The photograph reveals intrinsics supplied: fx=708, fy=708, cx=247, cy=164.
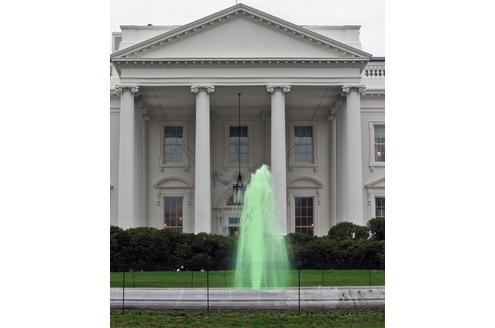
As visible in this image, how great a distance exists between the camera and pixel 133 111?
101 feet

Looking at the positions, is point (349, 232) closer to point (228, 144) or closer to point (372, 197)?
point (372, 197)

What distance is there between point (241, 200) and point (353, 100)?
259 inches

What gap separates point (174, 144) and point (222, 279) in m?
17.5

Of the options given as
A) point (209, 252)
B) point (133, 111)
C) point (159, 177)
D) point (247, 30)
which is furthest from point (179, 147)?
point (209, 252)

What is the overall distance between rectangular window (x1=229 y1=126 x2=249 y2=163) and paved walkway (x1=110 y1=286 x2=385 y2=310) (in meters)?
22.6

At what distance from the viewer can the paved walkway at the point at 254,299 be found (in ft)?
41.8

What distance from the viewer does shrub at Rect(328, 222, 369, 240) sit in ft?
89.4

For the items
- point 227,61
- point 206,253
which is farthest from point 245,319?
point 227,61

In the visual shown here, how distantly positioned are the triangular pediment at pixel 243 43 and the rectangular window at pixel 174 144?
599cm

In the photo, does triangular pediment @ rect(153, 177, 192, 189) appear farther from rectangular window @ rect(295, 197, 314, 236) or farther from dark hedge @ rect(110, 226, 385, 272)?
dark hedge @ rect(110, 226, 385, 272)

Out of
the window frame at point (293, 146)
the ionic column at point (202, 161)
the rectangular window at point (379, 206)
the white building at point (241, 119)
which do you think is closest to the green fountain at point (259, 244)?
the ionic column at point (202, 161)

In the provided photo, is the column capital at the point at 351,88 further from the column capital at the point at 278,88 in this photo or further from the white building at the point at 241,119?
the column capital at the point at 278,88
